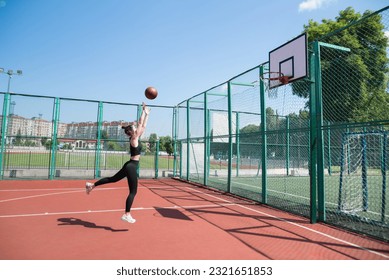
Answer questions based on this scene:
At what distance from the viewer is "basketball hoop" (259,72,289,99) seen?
6488mm

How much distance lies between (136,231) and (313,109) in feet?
15.2

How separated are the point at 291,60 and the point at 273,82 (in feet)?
3.18

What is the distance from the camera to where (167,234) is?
14.5ft

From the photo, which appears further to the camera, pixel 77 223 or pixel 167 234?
pixel 77 223

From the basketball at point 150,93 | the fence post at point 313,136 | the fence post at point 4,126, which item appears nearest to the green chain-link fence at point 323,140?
the fence post at point 313,136

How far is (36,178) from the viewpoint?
11.9 metres

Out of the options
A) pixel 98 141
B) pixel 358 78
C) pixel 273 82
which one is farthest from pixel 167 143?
pixel 273 82

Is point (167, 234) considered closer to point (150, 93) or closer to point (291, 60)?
point (150, 93)

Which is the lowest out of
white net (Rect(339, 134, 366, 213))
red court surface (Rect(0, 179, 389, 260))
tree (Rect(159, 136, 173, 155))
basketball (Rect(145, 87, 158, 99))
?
red court surface (Rect(0, 179, 389, 260))

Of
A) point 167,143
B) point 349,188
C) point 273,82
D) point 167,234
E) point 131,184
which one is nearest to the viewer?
point 167,234

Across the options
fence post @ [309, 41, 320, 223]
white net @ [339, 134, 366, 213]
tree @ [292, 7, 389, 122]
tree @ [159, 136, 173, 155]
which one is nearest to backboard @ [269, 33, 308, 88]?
fence post @ [309, 41, 320, 223]

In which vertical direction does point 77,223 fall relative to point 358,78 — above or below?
below

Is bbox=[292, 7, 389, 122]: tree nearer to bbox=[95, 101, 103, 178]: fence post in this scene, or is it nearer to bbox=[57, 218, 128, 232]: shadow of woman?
bbox=[57, 218, 128, 232]: shadow of woman

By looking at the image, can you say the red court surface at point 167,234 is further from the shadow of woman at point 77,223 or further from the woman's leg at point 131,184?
the woman's leg at point 131,184
